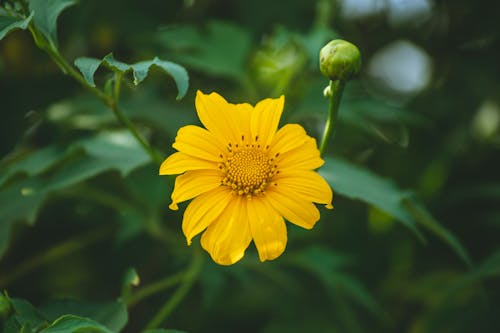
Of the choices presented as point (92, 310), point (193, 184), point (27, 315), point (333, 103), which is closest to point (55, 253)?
point (92, 310)

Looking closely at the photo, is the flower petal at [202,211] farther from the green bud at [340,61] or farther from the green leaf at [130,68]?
the green bud at [340,61]

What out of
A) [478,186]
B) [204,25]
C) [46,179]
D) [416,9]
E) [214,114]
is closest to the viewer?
[214,114]

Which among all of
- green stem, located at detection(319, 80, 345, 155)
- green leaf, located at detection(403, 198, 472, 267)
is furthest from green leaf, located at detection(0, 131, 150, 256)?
green leaf, located at detection(403, 198, 472, 267)

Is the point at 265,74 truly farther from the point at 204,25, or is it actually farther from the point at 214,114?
the point at 214,114

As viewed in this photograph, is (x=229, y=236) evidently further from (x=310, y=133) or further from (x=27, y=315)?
(x=310, y=133)

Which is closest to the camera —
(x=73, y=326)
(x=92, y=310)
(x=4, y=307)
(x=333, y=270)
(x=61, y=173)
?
(x=73, y=326)

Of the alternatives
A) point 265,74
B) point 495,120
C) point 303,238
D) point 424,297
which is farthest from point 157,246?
point 495,120
